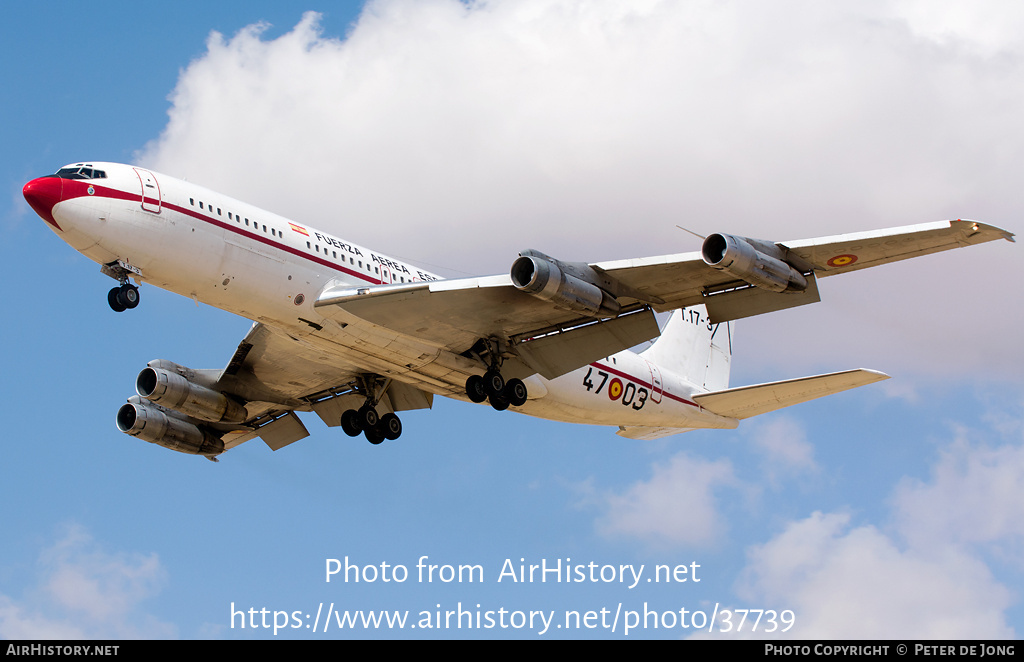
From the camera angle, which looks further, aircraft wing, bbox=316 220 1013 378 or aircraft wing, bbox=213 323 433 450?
aircraft wing, bbox=213 323 433 450

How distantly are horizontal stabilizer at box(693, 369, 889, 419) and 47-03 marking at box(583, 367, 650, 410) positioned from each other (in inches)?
82.7

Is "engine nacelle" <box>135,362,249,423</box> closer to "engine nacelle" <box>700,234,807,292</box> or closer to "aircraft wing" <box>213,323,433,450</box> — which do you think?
"aircraft wing" <box>213,323,433,450</box>

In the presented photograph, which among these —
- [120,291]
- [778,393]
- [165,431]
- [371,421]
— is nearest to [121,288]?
[120,291]

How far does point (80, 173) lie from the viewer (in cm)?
2545

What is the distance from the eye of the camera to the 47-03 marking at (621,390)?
1313 inches

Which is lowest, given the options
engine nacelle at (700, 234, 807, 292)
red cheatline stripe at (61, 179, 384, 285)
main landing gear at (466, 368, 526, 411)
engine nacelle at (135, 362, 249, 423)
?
main landing gear at (466, 368, 526, 411)

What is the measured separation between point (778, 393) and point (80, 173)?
20740 mm

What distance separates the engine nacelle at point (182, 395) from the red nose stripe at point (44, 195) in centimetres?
926

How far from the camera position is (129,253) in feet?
83.6

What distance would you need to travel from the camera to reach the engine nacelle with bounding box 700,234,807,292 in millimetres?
24156

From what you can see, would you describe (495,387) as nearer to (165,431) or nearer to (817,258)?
(817,258)

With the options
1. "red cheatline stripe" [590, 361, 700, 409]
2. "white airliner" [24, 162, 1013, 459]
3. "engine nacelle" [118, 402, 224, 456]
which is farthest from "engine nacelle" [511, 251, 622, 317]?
"engine nacelle" [118, 402, 224, 456]

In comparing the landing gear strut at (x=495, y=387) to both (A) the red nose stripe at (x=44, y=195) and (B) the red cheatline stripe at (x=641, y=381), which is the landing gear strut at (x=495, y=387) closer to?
(B) the red cheatline stripe at (x=641, y=381)
